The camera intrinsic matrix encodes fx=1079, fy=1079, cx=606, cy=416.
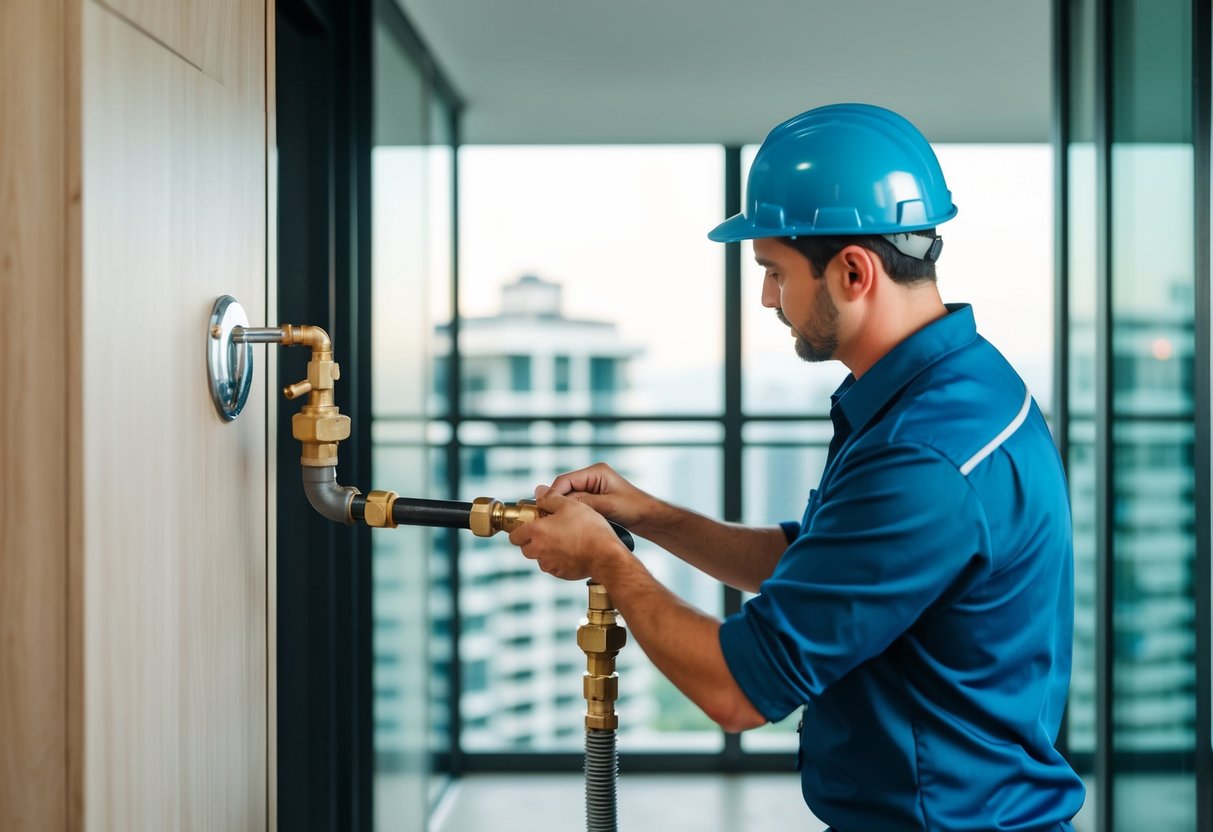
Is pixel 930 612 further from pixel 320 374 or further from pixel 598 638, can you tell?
pixel 320 374

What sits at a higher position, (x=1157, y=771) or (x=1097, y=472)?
(x=1097, y=472)

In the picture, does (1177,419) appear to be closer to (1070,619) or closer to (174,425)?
(1070,619)

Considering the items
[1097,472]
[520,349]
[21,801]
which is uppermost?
[520,349]

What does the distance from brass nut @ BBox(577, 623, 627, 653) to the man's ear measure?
1.59ft

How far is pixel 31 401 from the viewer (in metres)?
0.85

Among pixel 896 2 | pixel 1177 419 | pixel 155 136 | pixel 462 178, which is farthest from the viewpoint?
pixel 462 178

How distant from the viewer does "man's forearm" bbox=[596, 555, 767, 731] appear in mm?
1044

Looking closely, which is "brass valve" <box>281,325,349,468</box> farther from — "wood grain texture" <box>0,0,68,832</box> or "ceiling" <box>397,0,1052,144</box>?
"ceiling" <box>397,0,1052,144</box>

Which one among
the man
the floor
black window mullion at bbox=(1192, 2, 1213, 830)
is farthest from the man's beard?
the floor

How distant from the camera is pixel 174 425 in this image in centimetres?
103

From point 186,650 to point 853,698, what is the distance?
674 mm

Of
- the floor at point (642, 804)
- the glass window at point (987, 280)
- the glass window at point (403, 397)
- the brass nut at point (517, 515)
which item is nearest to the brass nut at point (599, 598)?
the brass nut at point (517, 515)

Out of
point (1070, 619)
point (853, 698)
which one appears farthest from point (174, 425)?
point (1070, 619)

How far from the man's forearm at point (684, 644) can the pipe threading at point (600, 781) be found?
24 centimetres
